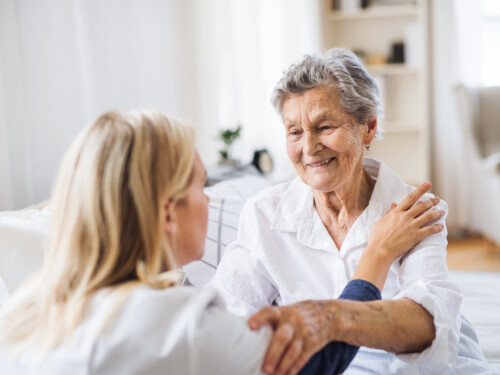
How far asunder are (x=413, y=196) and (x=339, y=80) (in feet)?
1.11

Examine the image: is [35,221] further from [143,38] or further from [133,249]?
[143,38]

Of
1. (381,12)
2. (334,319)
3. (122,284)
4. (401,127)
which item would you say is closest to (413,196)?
(334,319)

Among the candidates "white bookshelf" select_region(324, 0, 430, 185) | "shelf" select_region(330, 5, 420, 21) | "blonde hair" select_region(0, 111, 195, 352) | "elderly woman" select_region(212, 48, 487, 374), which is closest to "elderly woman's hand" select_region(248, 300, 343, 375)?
"blonde hair" select_region(0, 111, 195, 352)

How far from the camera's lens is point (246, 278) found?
1.44 m

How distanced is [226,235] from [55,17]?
104 centimetres

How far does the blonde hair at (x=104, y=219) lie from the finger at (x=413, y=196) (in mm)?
659

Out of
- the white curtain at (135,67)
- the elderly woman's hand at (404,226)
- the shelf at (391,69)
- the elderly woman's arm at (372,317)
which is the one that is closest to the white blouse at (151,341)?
the elderly woman's arm at (372,317)

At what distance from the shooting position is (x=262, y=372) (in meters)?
0.86

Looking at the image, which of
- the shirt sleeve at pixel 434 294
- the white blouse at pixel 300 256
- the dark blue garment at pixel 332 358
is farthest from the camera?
the white blouse at pixel 300 256

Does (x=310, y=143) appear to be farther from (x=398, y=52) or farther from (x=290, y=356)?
(x=398, y=52)

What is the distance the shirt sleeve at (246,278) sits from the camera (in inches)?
55.7

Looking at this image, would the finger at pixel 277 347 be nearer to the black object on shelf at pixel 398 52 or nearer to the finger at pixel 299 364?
the finger at pixel 299 364

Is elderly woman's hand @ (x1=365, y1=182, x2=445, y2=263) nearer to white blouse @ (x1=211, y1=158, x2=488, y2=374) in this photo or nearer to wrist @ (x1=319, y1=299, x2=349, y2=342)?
white blouse @ (x1=211, y1=158, x2=488, y2=374)

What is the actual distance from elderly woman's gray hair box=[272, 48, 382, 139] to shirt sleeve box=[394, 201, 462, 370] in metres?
0.38
